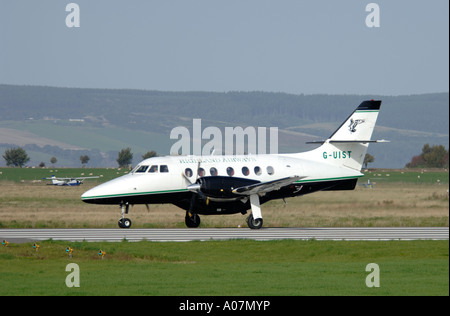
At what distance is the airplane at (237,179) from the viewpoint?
33.7 meters

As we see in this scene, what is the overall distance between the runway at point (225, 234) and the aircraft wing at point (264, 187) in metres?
1.67

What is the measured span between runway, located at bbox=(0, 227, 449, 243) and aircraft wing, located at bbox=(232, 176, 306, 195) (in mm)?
1669

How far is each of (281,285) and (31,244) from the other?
36.0 ft

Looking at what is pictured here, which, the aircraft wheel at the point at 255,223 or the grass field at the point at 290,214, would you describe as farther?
the grass field at the point at 290,214

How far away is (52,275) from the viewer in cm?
1948

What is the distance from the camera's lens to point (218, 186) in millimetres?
32938

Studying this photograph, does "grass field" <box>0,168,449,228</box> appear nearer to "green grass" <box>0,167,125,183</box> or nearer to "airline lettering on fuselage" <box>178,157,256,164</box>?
"airline lettering on fuselage" <box>178,157,256,164</box>

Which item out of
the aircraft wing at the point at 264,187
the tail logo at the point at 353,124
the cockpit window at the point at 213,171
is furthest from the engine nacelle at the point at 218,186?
the tail logo at the point at 353,124

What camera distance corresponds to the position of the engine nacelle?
3284cm

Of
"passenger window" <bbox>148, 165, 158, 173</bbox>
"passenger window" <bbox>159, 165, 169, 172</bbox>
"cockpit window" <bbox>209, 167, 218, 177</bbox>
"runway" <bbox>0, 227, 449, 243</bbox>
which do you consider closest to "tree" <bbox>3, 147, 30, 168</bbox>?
"passenger window" <bbox>148, 165, 158, 173</bbox>

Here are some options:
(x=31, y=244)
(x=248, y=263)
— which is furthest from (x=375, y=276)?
(x=31, y=244)

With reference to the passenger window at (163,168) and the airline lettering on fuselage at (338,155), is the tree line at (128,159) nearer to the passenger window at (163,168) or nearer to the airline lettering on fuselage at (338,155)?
the airline lettering on fuselage at (338,155)

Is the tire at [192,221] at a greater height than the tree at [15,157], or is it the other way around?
the tree at [15,157]

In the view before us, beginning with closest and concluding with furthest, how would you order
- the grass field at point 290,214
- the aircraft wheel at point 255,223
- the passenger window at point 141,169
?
1. the aircraft wheel at point 255,223
2. the passenger window at point 141,169
3. the grass field at point 290,214
